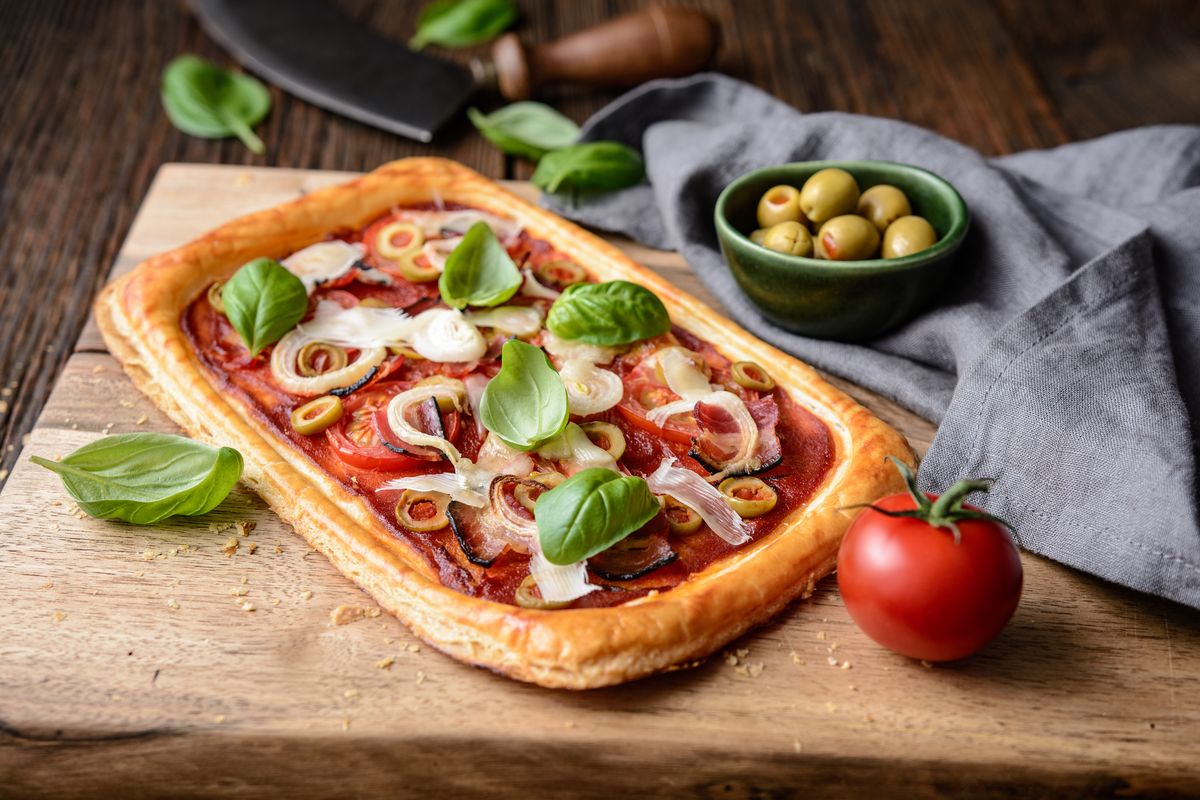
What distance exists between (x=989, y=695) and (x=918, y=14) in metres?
5.00

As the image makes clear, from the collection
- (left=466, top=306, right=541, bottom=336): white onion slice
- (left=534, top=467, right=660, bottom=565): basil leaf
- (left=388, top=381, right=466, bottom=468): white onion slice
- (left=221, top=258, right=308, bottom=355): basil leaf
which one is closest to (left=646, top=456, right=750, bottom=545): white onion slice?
(left=534, top=467, right=660, bottom=565): basil leaf

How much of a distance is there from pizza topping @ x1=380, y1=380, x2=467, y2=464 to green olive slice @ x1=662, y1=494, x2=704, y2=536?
0.62 metres

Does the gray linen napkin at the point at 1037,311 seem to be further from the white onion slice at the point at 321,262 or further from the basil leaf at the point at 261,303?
the basil leaf at the point at 261,303

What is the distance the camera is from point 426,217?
4496 mm

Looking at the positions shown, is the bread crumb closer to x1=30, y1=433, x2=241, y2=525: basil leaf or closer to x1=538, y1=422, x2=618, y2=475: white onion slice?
x1=30, y1=433, x2=241, y2=525: basil leaf

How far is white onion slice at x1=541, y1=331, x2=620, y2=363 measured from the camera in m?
3.81

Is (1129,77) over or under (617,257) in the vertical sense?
under

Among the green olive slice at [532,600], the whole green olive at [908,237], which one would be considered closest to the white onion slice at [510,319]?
the green olive slice at [532,600]

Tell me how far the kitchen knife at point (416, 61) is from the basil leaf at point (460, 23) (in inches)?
20.5

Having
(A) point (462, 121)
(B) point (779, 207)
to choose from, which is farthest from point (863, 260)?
(A) point (462, 121)

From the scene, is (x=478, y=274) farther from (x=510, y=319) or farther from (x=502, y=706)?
(x=502, y=706)

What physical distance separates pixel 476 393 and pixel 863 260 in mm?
1366

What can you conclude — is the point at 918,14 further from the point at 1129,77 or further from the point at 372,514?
the point at 372,514

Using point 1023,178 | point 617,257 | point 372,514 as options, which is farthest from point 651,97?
point 372,514
